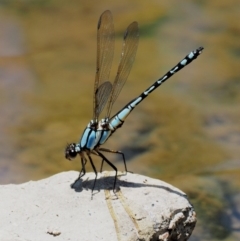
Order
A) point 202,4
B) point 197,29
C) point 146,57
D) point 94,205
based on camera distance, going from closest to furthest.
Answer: point 94,205 < point 146,57 < point 197,29 < point 202,4

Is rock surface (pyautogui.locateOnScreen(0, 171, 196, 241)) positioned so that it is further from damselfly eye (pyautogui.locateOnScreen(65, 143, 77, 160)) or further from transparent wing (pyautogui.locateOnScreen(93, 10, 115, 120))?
transparent wing (pyautogui.locateOnScreen(93, 10, 115, 120))

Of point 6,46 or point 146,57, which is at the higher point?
point 6,46

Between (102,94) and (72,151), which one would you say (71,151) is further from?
(102,94)

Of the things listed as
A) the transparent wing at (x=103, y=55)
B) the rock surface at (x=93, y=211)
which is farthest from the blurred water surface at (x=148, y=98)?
the transparent wing at (x=103, y=55)

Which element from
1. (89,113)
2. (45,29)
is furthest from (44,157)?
(45,29)

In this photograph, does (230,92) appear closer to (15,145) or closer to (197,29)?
(197,29)

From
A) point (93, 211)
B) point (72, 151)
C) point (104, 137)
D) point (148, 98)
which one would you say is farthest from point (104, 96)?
point (148, 98)

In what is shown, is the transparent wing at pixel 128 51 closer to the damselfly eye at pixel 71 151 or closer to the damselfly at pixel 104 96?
the damselfly at pixel 104 96
